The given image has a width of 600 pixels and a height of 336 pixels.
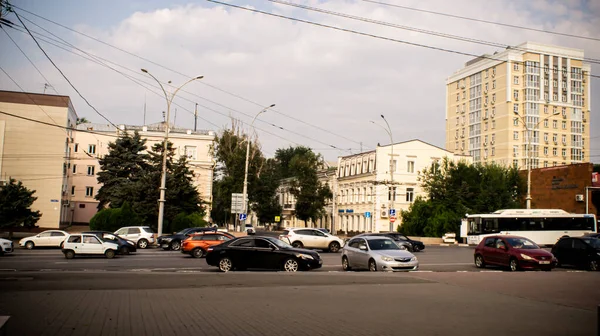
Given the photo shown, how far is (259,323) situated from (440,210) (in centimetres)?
5427

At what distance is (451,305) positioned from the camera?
492 inches

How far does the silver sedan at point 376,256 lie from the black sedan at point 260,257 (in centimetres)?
166

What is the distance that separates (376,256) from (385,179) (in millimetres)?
53362

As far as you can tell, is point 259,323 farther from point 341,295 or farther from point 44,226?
point 44,226

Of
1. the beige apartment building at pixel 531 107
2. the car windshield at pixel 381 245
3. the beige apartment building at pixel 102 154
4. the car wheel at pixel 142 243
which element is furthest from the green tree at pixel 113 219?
the beige apartment building at pixel 531 107

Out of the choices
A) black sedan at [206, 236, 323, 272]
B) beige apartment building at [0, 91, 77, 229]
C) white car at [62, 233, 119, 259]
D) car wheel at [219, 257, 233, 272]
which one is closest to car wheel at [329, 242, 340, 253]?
white car at [62, 233, 119, 259]

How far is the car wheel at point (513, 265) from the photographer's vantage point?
23.3 m

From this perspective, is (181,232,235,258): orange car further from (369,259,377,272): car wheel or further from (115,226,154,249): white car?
(369,259,377,272): car wheel

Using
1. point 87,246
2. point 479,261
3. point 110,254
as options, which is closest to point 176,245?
point 110,254

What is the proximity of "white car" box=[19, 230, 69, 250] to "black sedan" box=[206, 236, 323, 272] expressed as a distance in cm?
2070

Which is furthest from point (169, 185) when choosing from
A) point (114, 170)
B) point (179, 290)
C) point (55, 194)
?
point (179, 290)

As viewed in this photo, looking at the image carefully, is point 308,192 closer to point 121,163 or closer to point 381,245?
point 121,163

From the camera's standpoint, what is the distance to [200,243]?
31.7m

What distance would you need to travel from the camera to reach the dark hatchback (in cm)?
2447
